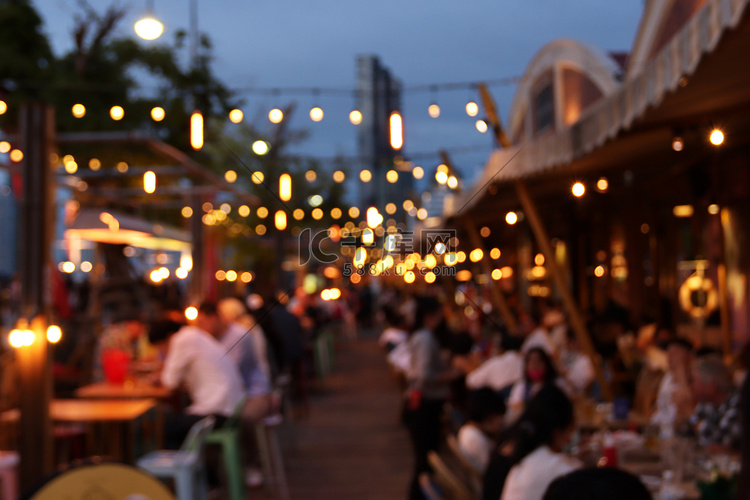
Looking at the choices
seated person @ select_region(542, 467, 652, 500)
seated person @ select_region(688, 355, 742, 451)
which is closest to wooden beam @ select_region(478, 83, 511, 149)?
seated person @ select_region(688, 355, 742, 451)

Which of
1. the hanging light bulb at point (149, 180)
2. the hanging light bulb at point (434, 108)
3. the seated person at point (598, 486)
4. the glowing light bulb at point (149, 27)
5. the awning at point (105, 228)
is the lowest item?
the seated person at point (598, 486)

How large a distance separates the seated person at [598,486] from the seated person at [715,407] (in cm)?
263

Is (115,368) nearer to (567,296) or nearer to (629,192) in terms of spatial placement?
(567,296)

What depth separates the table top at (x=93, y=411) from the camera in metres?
5.36

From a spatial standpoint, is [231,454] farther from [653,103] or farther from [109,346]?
[653,103]

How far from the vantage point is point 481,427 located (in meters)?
4.86

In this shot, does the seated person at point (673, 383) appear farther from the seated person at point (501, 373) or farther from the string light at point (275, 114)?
the string light at point (275, 114)

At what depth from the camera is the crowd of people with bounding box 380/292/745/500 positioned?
335 centimetres

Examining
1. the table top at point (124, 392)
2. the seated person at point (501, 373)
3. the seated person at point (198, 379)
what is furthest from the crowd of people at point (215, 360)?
the seated person at point (501, 373)

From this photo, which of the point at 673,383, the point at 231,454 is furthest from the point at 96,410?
the point at 673,383

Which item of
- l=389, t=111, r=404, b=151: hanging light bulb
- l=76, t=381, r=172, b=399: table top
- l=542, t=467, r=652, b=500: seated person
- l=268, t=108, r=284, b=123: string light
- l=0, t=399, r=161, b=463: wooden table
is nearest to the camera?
l=542, t=467, r=652, b=500: seated person

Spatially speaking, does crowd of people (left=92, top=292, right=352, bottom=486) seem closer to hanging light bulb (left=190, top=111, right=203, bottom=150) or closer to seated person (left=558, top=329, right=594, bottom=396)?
hanging light bulb (left=190, top=111, right=203, bottom=150)

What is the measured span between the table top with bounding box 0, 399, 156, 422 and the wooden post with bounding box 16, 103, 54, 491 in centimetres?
14

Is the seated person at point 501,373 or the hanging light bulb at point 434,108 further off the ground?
the hanging light bulb at point 434,108
